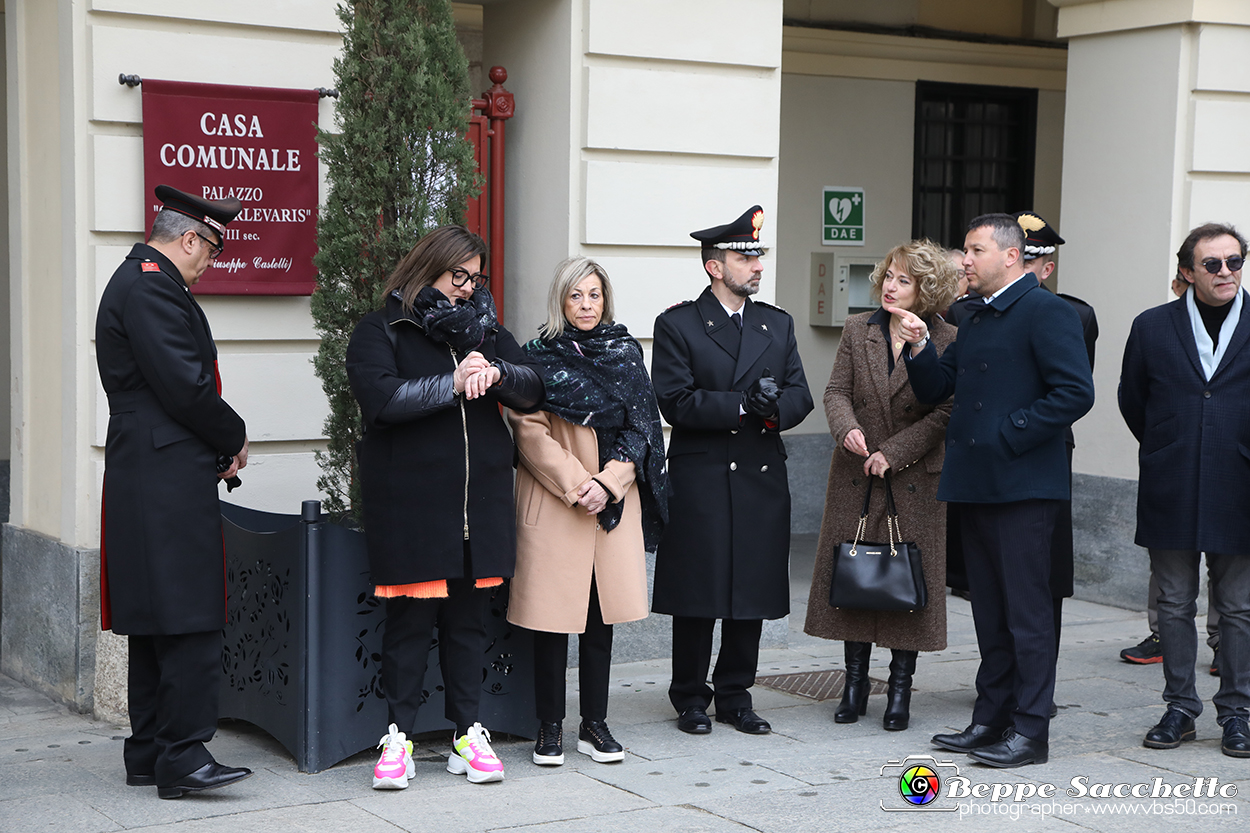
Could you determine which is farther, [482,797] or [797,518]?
[797,518]

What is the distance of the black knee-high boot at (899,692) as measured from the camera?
573 centimetres

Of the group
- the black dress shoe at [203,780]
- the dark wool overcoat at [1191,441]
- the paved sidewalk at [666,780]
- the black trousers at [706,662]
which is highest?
the dark wool overcoat at [1191,441]

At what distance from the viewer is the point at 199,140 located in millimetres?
5965

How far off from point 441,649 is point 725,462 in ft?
4.26

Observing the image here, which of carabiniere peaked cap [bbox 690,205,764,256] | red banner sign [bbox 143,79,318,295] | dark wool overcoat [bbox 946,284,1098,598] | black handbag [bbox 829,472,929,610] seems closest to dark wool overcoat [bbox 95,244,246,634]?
red banner sign [bbox 143,79,318,295]

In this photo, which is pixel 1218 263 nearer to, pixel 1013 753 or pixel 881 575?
pixel 881 575

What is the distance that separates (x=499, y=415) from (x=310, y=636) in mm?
985

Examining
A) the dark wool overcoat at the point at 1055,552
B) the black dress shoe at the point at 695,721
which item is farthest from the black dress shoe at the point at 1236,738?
the black dress shoe at the point at 695,721

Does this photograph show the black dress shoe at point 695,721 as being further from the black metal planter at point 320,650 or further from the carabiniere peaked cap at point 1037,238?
the carabiniere peaked cap at point 1037,238

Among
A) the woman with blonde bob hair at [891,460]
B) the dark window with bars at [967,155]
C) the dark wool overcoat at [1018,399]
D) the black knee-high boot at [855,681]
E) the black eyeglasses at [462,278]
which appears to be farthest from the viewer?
the dark window with bars at [967,155]

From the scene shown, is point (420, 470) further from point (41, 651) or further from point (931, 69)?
point (931, 69)

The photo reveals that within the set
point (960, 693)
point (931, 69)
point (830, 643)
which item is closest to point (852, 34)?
point (931, 69)

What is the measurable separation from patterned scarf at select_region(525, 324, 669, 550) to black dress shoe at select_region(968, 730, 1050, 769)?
4.88 feet

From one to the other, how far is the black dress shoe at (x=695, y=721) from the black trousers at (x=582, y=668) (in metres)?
0.48
